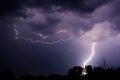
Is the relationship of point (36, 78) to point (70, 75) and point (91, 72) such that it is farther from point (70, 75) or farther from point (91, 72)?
point (91, 72)

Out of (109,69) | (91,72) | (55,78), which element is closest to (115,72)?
(109,69)

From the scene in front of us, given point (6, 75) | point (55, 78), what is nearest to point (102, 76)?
point (55, 78)

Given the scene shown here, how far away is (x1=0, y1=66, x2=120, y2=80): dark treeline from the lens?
7041 cm

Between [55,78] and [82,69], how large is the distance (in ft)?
37.8

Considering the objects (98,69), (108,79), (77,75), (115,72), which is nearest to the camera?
(108,79)

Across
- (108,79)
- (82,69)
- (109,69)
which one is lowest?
(108,79)

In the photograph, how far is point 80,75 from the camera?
83688 mm

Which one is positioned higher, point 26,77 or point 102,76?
point 26,77

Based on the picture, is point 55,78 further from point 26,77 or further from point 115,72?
point 115,72

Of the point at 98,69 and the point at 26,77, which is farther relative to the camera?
the point at 26,77

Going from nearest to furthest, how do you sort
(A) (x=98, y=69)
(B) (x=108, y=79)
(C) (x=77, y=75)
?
(B) (x=108, y=79) < (A) (x=98, y=69) < (C) (x=77, y=75)

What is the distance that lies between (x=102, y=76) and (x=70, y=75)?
17.9 metres

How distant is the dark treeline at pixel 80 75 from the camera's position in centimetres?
7041

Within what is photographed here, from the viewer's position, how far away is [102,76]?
70438mm
